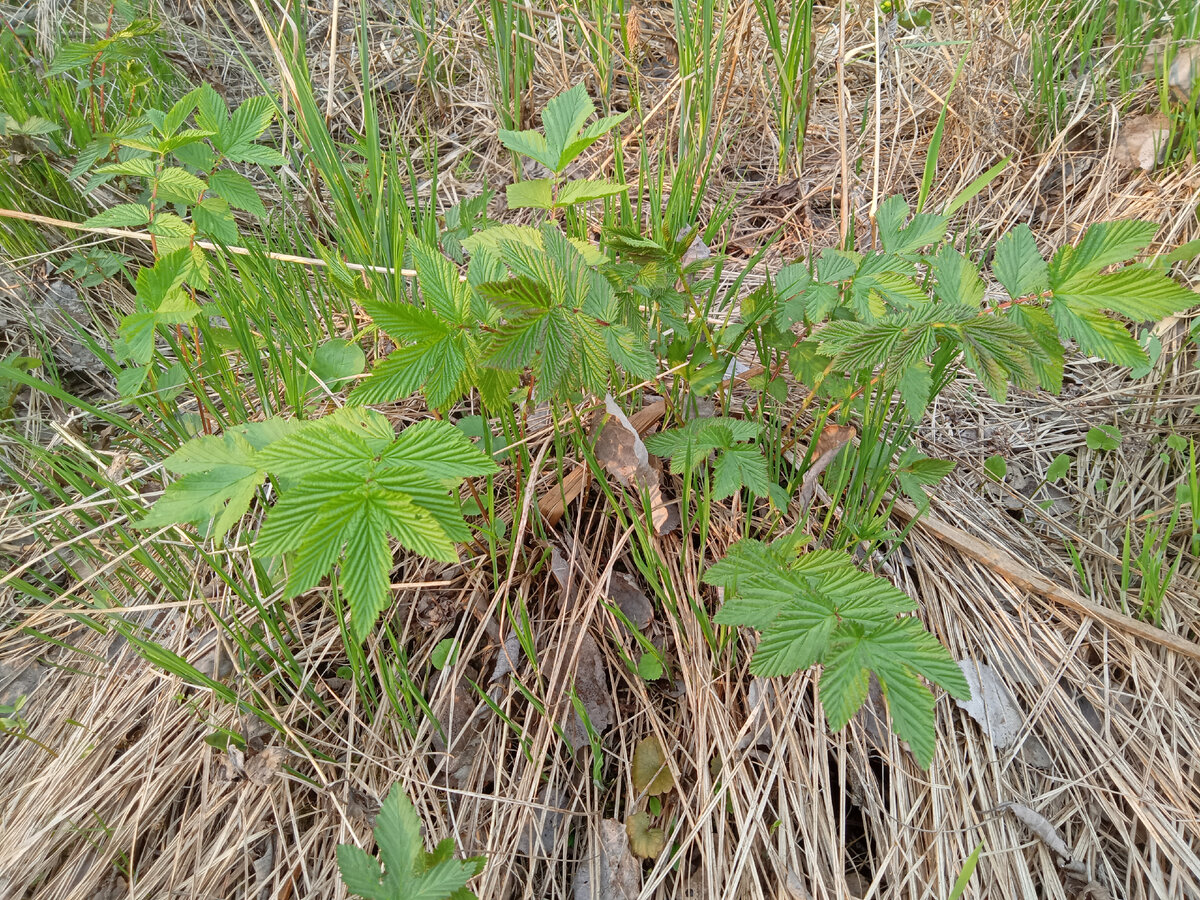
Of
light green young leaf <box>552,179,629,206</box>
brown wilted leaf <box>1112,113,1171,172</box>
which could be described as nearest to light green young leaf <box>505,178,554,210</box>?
light green young leaf <box>552,179,629,206</box>

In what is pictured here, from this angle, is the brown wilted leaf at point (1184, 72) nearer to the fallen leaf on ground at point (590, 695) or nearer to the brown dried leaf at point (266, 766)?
the fallen leaf on ground at point (590, 695)

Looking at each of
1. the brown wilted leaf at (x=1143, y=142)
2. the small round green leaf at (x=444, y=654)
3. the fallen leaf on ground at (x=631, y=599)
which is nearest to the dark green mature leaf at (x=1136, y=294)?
the fallen leaf on ground at (x=631, y=599)

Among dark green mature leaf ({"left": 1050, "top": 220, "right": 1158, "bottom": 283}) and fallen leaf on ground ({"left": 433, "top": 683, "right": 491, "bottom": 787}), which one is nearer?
dark green mature leaf ({"left": 1050, "top": 220, "right": 1158, "bottom": 283})

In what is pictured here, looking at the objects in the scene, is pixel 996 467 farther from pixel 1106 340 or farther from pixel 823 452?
pixel 1106 340

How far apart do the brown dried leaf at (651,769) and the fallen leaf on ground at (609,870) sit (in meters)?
0.07

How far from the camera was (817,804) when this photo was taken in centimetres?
108

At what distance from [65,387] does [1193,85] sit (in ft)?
9.75

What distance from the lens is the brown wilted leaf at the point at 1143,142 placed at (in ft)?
6.03

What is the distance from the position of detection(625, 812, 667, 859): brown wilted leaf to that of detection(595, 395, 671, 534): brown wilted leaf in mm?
464

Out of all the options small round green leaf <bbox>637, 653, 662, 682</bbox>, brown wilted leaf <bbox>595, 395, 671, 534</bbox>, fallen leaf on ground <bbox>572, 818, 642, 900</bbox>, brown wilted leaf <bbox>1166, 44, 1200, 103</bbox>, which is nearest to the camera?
fallen leaf on ground <bbox>572, 818, 642, 900</bbox>

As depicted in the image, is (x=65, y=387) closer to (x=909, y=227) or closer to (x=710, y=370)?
(x=710, y=370)

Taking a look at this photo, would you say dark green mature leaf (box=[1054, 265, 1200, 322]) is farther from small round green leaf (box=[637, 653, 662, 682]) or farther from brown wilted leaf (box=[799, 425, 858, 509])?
small round green leaf (box=[637, 653, 662, 682])

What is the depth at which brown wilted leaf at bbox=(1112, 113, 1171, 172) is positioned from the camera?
72.3 inches

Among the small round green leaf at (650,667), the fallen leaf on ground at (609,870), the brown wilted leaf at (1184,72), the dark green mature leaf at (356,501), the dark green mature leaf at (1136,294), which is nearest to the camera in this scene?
the dark green mature leaf at (356,501)
